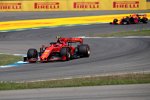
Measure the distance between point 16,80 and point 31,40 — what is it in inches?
603

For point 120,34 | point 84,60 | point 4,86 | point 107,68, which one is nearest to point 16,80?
point 4,86

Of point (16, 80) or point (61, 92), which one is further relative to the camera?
point (16, 80)

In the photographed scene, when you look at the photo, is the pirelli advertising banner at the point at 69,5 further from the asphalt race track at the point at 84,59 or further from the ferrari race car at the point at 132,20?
the asphalt race track at the point at 84,59

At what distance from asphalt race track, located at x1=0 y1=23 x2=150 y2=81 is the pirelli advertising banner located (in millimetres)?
12881

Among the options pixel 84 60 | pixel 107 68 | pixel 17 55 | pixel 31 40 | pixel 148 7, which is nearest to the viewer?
pixel 107 68

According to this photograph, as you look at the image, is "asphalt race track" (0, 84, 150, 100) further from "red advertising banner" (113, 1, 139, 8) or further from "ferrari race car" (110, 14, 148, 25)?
"red advertising banner" (113, 1, 139, 8)

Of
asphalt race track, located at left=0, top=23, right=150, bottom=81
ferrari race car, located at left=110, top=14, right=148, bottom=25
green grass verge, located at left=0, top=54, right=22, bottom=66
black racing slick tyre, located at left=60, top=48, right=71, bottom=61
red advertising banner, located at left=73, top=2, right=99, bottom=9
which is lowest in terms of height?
green grass verge, located at left=0, top=54, right=22, bottom=66

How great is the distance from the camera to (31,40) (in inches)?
1198

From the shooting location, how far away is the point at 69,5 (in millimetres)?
49156

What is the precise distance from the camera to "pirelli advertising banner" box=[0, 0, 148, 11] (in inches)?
1914

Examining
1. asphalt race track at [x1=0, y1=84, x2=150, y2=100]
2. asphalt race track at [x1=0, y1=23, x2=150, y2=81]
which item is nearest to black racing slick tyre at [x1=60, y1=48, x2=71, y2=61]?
asphalt race track at [x1=0, y1=23, x2=150, y2=81]

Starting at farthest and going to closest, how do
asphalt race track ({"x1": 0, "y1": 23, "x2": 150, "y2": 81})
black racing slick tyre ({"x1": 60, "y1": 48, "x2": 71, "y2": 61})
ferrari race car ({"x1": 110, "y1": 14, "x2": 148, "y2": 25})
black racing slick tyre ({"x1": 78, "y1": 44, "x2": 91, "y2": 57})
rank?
ferrari race car ({"x1": 110, "y1": 14, "x2": 148, "y2": 25}), black racing slick tyre ({"x1": 78, "y1": 44, "x2": 91, "y2": 57}), black racing slick tyre ({"x1": 60, "y1": 48, "x2": 71, "y2": 61}), asphalt race track ({"x1": 0, "y1": 23, "x2": 150, "y2": 81})

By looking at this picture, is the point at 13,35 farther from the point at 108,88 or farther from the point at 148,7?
Result: the point at 108,88

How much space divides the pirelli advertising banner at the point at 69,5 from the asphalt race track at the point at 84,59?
12.9 meters
